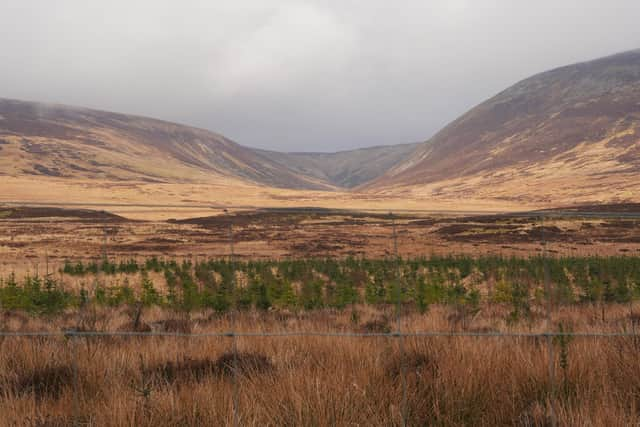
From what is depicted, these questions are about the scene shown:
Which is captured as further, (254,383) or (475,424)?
→ (254,383)

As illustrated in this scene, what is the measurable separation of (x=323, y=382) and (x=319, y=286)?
1069 centimetres

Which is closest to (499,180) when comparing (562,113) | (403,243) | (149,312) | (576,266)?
Result: (562,113)

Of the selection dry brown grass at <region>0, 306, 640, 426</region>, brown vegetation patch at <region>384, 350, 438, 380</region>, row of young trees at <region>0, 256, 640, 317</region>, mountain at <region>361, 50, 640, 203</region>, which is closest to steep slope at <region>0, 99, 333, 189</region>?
mountain at <region>361, 50, 640, 203</region>

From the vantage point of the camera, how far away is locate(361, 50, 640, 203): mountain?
3846 inches

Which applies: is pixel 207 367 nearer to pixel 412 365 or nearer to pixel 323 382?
pixel 323 382

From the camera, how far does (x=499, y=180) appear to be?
401ft

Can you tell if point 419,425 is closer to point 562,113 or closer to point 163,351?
point 163,351

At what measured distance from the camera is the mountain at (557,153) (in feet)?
320

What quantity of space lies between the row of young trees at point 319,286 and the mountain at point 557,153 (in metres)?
64.4

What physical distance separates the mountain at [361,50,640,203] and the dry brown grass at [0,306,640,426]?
259 feet

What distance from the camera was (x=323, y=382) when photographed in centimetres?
341

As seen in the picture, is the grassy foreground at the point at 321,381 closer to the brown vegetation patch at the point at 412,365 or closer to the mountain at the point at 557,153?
the brown vegetation patch at the point at 412,365

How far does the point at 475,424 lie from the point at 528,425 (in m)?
0.33

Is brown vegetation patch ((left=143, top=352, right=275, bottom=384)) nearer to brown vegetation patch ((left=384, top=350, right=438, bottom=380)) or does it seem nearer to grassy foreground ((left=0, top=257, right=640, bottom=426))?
grassy foreground ((left=0, top=257, right=640, bottom=426))
